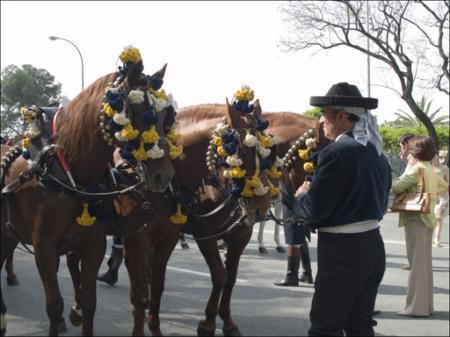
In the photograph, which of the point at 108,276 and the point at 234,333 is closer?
the point at 234,333

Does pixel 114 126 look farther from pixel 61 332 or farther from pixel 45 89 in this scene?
pixel 45 89

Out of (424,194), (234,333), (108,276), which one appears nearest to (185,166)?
(234,333)

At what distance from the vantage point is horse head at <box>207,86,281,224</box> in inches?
213

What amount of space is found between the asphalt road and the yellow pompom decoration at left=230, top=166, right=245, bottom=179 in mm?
1933

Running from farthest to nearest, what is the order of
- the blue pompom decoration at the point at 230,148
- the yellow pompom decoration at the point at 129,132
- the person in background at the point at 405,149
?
the person in background at the point at 405,149, the blue pompom decoration at the point at 230,148, the yellow pompom decoration at the point at 129,132

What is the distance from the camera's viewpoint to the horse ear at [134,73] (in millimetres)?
4781

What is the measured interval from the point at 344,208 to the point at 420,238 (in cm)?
372

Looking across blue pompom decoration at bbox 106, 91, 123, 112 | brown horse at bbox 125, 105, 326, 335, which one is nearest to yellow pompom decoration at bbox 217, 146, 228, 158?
brown horse at bbox 125, 105, 326, 335

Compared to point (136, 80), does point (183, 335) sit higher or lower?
lower

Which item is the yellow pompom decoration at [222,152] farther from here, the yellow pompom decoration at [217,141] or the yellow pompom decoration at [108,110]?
the yellow pompom decoration at [108,110]

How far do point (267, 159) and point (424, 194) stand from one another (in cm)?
234

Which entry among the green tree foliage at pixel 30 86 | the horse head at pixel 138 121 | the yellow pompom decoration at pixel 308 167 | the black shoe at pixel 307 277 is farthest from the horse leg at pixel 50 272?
the black shoe at pixel 307 277

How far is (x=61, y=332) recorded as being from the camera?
6.45 m

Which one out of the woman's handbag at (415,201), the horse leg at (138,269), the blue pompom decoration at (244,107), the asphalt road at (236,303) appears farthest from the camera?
the woman's handbag at (415,201)
